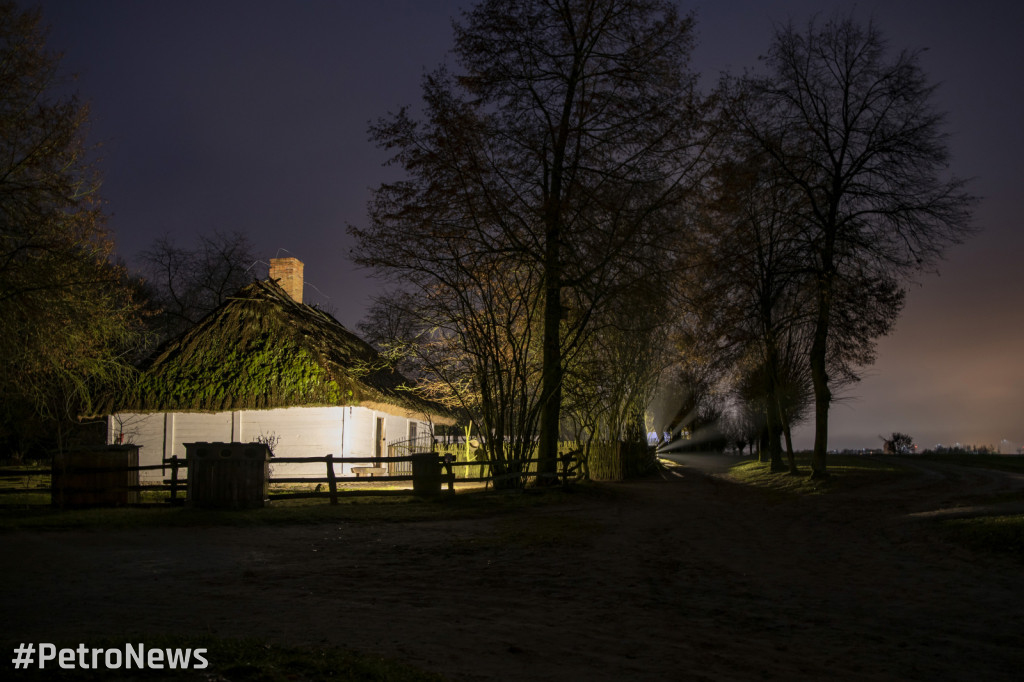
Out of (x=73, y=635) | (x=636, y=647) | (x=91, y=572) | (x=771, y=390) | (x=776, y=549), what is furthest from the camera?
(x=771, y=390)

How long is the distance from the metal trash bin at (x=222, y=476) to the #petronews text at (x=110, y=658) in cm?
999

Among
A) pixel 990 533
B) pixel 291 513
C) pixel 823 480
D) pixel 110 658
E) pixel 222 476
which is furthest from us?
pixel 823 480

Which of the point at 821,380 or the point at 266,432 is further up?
the point at 821,380

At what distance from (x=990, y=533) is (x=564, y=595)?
21.8 feet

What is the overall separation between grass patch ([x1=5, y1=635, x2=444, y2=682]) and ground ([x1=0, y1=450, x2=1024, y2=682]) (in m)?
0.39

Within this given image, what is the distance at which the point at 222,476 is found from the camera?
47.5ft

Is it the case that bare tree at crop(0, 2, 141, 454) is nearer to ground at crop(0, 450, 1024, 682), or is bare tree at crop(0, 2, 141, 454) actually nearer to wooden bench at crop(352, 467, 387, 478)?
ground at crop(0, 450, 1024, 682)

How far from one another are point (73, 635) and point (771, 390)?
84.3 feet

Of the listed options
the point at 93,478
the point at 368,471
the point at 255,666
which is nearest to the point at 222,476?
the point at 93,478

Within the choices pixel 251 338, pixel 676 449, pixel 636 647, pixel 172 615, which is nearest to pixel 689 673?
pixel 636 647

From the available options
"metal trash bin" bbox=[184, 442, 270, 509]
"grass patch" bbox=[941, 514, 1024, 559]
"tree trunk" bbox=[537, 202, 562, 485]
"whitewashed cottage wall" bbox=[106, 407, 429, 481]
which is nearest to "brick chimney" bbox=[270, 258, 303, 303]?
"whitewashed cottage wall" bbox=[106, 407, 429, 481]

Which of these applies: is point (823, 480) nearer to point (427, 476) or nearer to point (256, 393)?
point (427, 476)

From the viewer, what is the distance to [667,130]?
60.7 feet

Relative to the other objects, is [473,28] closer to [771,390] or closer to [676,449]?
[771,390]
